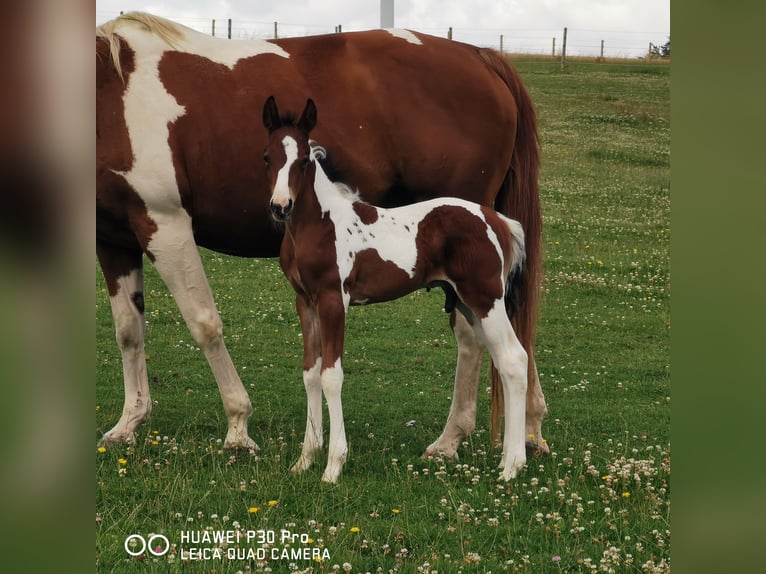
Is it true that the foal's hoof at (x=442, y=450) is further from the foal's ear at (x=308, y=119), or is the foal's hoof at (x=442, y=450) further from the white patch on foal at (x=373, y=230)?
the foal's ear at (x=308, y=119)

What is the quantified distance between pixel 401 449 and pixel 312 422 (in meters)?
1.10

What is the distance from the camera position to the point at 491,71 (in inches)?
285

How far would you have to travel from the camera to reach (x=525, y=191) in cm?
709

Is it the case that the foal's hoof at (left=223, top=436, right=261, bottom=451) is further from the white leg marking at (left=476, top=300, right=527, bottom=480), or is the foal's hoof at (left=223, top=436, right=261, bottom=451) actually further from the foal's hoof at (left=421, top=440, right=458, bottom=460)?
the white leg marking at (left=476, top=300, right=527, bottom=480)

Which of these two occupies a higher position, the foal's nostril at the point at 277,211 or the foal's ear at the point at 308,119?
the foal's ear at the point at 308,119

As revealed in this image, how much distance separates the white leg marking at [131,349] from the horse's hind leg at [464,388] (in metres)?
2.36

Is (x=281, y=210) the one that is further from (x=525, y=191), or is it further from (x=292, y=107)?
(x=525, y=191)

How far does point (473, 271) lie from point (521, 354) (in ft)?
2.22

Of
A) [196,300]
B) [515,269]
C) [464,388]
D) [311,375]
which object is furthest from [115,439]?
[515,269]

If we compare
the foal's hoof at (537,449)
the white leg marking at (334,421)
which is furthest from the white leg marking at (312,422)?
the foal's hoof at (537,449)

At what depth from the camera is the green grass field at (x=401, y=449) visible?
15.1 feet
